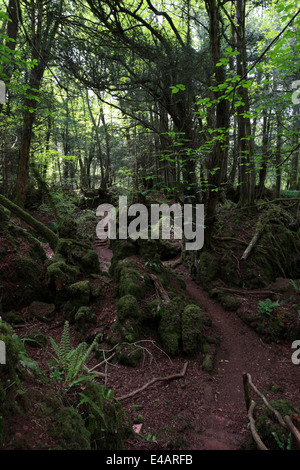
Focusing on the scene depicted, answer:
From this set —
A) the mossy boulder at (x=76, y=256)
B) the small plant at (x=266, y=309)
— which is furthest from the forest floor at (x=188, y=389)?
the mossy boulder at (x=76, y=256)

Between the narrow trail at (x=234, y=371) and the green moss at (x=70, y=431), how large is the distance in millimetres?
1920

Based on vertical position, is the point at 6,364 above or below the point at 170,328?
above

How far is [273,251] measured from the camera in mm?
9094

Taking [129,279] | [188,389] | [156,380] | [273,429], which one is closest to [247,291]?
[129,279]

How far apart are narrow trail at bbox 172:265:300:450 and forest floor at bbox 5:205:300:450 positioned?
0.01 m

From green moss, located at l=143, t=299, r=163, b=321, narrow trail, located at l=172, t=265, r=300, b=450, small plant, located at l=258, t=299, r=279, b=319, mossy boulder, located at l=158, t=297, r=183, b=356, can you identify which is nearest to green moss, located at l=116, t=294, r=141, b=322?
green moss, located at l=143, t=299, r=163, b=321

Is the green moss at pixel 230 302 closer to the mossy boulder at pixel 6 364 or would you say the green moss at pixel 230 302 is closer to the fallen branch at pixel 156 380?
the fallen branch at pixel 156 380

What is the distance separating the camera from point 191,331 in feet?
16.6

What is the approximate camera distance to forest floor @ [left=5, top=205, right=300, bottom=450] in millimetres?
2787

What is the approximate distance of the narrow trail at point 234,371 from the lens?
3.32 m

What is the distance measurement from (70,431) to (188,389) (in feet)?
9.28

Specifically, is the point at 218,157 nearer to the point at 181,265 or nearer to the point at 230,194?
the point at 181,265

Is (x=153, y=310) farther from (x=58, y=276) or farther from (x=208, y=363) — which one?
(x=58, y=276)

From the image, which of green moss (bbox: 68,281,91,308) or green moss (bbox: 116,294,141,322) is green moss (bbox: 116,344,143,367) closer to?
green moss (bbox: 116,294,141,322)
